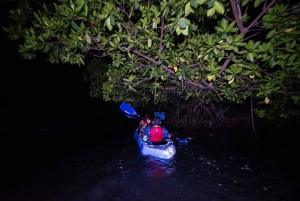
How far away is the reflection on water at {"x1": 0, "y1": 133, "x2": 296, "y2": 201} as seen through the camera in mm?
4273

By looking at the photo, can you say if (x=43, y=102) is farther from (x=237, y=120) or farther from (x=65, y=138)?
(x=237, y=120)

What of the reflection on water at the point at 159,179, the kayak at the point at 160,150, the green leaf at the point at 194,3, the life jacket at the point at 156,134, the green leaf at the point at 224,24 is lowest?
the reflection on water at the point at 159,179

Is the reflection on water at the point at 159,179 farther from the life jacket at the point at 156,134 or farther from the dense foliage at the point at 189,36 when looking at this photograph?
the dense foliage at the point at 189,36

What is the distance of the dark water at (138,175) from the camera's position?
4.31 m

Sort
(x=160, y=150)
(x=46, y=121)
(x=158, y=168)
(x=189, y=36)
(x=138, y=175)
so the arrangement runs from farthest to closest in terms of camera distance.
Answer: (x=46, y=121) < (x=160, y=150) < (x=158, y=168) < (x=138, y=175) < (x=189, y=36)

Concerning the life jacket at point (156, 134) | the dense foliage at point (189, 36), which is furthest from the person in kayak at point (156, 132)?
the dense foliage at point (189, 36)

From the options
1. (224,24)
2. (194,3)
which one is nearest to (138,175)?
(224,24)

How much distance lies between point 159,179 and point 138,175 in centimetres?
66

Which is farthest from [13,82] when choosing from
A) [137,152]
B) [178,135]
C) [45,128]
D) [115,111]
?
[178,135]

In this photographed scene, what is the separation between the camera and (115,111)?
13984 mm

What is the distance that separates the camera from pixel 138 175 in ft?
17.0

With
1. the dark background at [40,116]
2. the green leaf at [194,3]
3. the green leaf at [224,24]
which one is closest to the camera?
the green leaf at [194,3]

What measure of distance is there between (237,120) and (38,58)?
1448 cm

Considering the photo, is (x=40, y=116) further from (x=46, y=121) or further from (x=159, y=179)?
(x=159, y=179)
